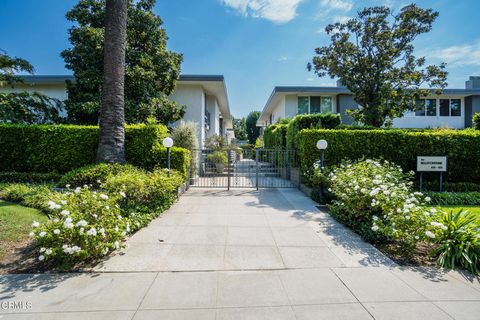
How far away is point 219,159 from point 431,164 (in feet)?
29.8

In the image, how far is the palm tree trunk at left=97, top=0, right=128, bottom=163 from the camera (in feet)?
25.6

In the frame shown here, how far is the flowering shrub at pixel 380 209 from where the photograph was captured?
4.17 m

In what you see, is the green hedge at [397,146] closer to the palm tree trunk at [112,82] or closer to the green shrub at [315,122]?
the green shrub at [315,122]

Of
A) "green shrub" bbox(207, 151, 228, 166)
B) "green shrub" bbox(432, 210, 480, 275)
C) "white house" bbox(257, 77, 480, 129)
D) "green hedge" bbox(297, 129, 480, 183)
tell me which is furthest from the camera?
"white house" bbox(257, 77, 480, 129)

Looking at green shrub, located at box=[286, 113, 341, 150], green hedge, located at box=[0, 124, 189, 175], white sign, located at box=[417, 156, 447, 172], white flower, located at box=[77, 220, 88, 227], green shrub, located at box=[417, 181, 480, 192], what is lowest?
green shrub, located at box=[417, 181, 480, 192]

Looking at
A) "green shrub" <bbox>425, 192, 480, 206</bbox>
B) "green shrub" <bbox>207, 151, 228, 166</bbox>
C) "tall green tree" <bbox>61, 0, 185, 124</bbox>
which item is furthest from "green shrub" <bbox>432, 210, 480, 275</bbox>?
"tall green tree" <bbox>61, 0, 185, 124</bbox>

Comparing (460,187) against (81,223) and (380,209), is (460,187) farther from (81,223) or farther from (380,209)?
(81,223)

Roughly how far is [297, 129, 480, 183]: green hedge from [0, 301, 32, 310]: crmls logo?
8356 millimetres

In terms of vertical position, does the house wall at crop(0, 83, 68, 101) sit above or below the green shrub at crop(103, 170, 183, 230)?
above

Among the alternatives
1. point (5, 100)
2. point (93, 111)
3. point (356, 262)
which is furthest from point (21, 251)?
point (5, 100)

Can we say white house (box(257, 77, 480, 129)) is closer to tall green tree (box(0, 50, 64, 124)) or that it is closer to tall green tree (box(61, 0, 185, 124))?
tall green tree (box(61, 0, 185, 124))

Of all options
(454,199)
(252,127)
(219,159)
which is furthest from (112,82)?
(252,127)

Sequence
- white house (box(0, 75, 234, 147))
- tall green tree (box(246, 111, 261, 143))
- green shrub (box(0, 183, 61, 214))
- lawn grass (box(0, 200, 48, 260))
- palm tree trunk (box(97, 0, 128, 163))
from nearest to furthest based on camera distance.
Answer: lawn grass (box(0, 200, 48, 260)) < green shrub (box(0, 183, 61, 214)) < palm tree trunk (box(97, 0, 128, 163)) < white house (box(0, 75, 234, 147)) < tall green tree (box(246, 111, 261, 143))

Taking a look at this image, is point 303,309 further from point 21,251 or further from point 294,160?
point 294,160
